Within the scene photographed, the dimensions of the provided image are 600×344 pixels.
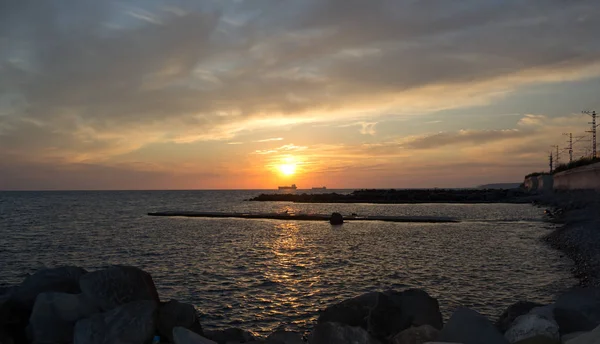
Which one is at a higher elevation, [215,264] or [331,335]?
[331,335]

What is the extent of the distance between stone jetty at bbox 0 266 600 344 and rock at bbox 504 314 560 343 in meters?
0.01

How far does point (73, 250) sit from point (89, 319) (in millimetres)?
26115

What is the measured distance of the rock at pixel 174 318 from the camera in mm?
7781

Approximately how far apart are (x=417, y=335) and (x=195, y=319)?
401cm

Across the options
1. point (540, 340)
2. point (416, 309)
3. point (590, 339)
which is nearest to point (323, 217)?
point (416, 309)

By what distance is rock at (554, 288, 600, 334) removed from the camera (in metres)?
7.30

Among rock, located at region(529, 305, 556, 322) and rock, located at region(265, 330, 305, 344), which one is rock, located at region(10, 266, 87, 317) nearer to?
rock, located at region(265, 330, 305, 344)

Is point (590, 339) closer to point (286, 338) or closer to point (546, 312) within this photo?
point (546, 312)

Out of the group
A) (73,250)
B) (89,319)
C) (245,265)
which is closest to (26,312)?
(89,319)

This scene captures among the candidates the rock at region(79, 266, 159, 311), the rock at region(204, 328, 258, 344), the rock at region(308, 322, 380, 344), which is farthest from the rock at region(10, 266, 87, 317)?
the rock at region(308, 322, 380, 344)

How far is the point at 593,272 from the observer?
57.2 feet

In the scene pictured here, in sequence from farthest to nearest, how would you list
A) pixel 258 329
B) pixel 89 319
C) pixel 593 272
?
pixel 593 272, pixel 258 329, pixel 89 319

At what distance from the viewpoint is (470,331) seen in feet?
20.0

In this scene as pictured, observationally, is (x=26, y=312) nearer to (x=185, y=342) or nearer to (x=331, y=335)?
(x=185, y=342)
